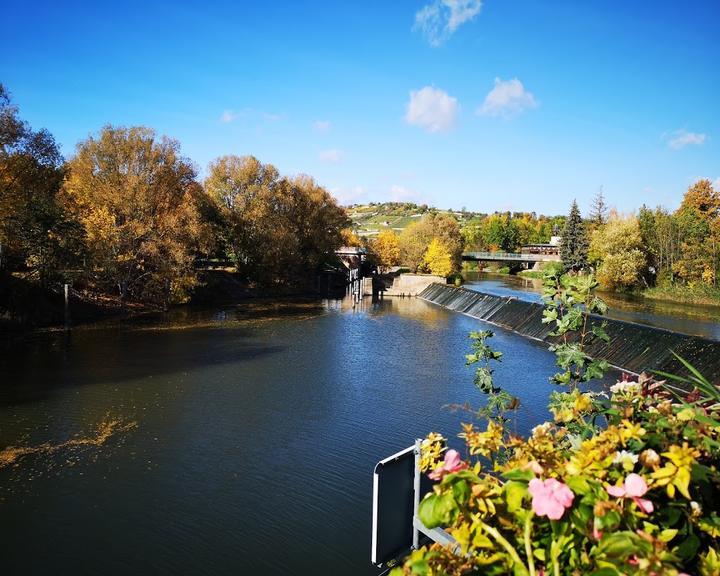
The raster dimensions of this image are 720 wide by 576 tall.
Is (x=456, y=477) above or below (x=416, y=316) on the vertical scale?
above

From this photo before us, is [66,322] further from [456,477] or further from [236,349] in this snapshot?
[456,477]

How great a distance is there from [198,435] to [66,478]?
292cm

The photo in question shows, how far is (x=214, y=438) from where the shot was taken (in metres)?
12.0

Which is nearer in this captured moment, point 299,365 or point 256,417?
point 256,417

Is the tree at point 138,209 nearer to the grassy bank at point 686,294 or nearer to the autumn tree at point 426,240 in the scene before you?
the autumn tree at point 426,240

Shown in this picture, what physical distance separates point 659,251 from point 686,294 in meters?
7.44

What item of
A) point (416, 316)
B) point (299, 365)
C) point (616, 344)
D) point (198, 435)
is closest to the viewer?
point (198, 435)

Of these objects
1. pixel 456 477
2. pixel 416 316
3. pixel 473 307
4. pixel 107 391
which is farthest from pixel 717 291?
pixel 456 477

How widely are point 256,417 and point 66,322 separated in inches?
633

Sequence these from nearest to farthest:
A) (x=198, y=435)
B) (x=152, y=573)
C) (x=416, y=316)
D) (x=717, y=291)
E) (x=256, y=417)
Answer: (x=152, y=573) → (x=198, y=435) → (x=256, y=417) → (x=416, y=316) → (x=717, y=291)

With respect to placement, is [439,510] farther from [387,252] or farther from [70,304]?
[387,252]

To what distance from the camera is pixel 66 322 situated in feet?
80.5

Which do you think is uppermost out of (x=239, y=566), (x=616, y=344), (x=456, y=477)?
(x=456, y=477)

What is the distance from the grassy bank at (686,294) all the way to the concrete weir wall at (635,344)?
19.7 meters
